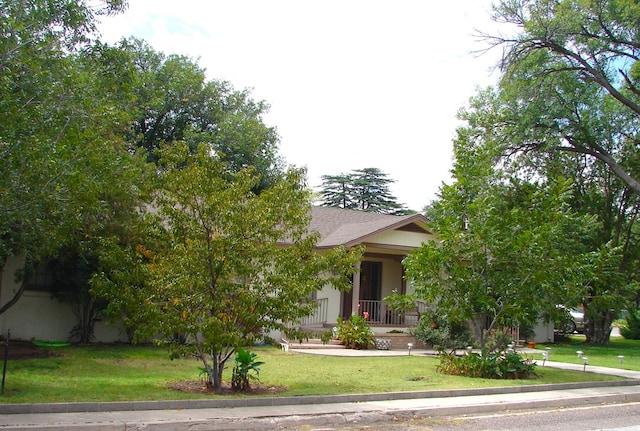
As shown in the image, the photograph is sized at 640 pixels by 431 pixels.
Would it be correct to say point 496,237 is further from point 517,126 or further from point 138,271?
point 517,126

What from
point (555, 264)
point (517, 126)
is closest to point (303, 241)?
point (555, 264)

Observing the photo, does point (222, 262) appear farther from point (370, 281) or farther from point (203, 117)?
point (203, 117)

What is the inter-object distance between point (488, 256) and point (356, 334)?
21.1ft

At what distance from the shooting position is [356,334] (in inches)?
800

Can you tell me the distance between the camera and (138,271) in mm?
11188

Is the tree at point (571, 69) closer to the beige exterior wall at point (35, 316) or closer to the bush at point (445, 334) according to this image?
the bush at point (445, 334)

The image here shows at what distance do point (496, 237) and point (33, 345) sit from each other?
464 inches

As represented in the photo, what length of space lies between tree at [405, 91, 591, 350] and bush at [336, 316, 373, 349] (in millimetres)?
4890

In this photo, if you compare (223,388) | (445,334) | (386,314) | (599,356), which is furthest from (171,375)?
(599,356)

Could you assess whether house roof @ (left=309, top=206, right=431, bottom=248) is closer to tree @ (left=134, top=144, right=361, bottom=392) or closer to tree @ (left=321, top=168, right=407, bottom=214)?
tree @ (left=134, top=144, right=361, bottom=392)

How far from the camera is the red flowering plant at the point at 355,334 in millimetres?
20312

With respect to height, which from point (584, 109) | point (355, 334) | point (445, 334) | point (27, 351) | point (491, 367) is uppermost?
point (584, 109)

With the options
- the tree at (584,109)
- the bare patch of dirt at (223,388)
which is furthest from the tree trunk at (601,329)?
the bare patch of dirt at (223,388)

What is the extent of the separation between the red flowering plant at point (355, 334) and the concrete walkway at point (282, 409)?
7334mm
